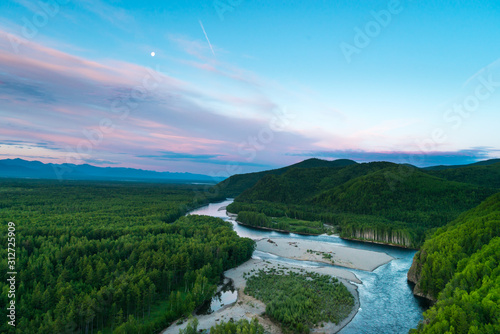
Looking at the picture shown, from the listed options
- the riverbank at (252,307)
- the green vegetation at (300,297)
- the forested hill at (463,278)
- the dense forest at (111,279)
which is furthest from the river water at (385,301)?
the dense forest at (111,279)

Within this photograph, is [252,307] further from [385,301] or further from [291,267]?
[385,301]

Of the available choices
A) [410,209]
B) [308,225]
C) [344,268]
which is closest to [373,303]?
[344,268]

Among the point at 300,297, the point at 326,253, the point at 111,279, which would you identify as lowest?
the point at 326,253

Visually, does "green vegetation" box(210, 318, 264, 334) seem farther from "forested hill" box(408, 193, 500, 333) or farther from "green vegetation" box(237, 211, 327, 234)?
"green vegetation" box(237, 211, 327, 234)

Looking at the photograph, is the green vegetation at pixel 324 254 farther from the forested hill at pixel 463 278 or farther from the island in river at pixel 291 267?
the forested hill at pixel 463 278

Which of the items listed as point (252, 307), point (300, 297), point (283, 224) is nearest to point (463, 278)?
point (300, 297)
